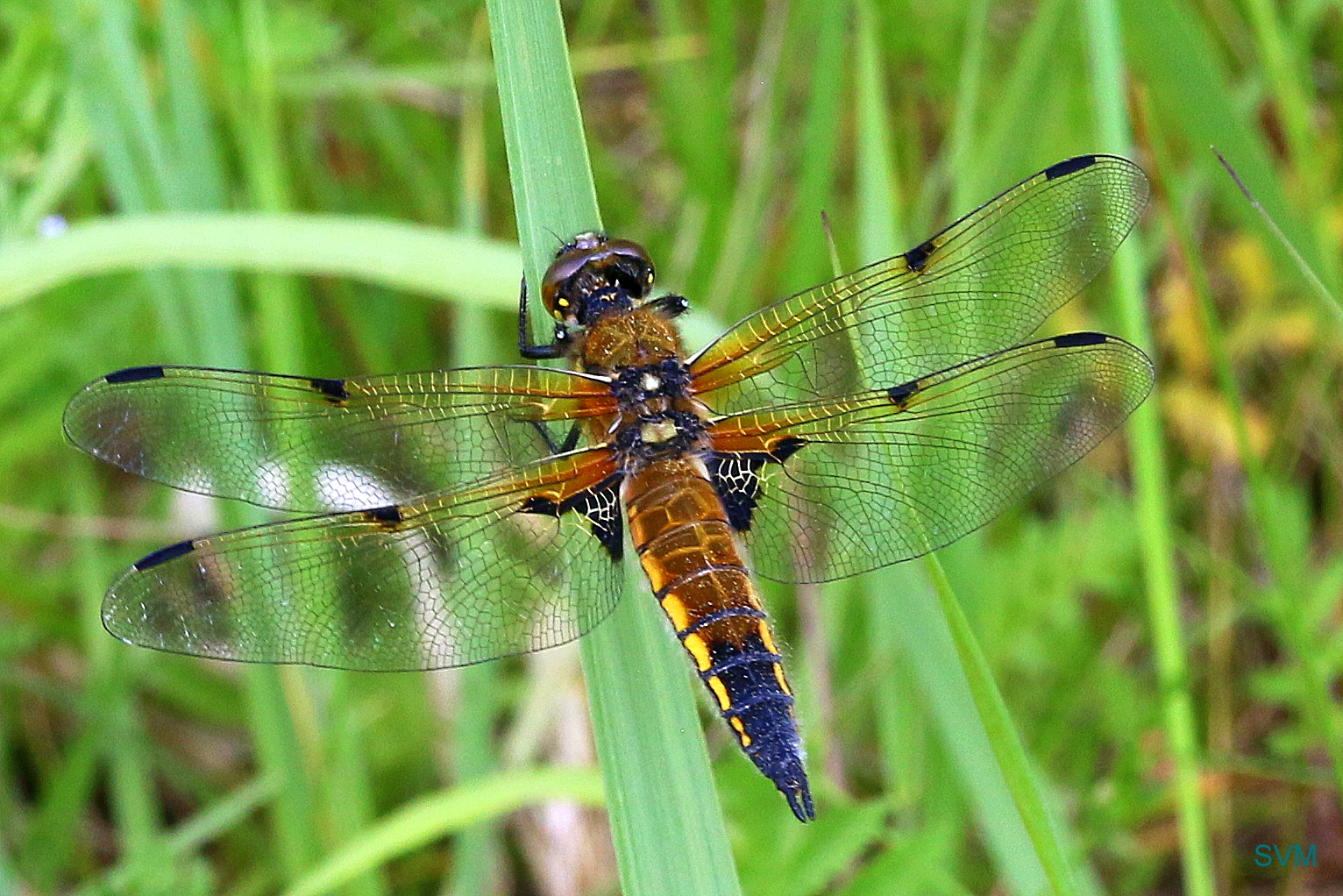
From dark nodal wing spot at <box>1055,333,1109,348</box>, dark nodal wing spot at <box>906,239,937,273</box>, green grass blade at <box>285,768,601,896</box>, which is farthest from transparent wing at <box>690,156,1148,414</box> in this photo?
green grass blade at <box>285,768,601,896</box>

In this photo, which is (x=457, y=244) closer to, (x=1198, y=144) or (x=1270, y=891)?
(x=1198, y=144)

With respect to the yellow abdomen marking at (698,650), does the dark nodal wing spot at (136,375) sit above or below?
above

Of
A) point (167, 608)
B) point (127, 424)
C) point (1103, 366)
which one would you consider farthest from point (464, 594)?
point (1103, 366)

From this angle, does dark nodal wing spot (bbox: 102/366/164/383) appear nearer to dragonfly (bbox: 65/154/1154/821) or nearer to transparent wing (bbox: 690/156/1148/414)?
dragonfly (bbox: 65/154/1154/821)

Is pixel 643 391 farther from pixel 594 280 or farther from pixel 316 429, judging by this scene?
pixel 316 429

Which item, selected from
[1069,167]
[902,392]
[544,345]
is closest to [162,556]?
[544,345]

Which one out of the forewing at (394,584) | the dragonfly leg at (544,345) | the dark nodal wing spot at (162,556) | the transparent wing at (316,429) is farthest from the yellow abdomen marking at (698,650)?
the dark nodal wing spot at (162,556)

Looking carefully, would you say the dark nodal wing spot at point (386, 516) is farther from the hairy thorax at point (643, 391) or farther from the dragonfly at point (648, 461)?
the hairy thorax at point (643, 391)
